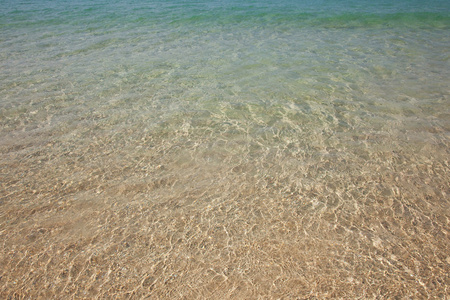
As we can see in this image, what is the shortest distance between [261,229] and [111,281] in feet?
4.16

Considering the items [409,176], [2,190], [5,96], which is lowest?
[409,176]

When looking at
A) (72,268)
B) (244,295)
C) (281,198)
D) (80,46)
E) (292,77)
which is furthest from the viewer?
(80,46)

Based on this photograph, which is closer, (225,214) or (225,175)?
(225,214)

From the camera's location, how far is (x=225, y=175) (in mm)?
3256

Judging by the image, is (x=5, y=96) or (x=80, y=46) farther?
(x=80, y=46)

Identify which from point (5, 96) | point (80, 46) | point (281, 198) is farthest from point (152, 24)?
point (281, 198)

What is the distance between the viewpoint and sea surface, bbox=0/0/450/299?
7.29 ft

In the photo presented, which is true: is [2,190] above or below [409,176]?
above

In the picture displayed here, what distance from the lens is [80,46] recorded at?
7898 mm

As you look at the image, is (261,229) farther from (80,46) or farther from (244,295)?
(80,46)

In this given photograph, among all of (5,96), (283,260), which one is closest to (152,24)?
(5,96)

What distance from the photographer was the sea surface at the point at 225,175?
7.29ft

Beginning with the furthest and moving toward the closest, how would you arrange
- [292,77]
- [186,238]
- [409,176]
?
[292,77]
[409,176]
[186,238]

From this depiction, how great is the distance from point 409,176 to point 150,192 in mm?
2792
